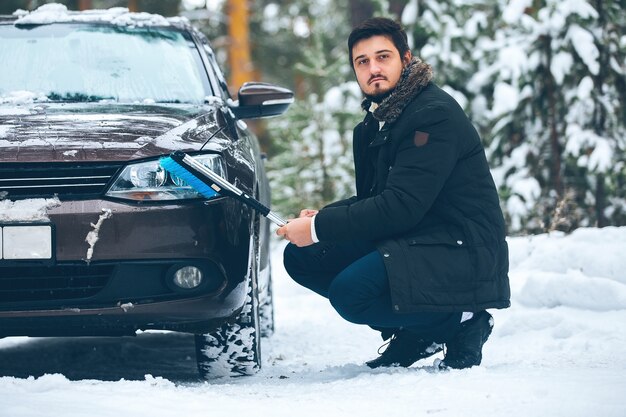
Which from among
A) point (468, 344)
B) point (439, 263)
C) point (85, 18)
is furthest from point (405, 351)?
point (85, 18)

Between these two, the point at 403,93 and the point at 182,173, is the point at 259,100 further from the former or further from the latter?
the point at 182,173

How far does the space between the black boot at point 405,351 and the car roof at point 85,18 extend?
7.51 ft

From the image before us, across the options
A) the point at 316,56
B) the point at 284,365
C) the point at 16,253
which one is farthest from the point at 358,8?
the point at 16,253

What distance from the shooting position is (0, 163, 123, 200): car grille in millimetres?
3299

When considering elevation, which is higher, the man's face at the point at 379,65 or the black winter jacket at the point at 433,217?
the man's face at the point at 379,65

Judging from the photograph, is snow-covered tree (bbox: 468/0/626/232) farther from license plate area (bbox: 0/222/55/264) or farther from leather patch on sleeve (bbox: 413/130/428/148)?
license plate area (bbox: 0/222/55/264)

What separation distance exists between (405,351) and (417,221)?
78 cm

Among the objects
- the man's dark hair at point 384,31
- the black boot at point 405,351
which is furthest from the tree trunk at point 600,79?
the man's dark hair at point 384,31

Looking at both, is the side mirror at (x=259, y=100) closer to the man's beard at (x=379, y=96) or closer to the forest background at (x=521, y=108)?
the man's beard at (x=379, y=96)

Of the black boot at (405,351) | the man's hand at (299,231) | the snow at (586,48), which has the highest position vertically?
the snow at (586,48)

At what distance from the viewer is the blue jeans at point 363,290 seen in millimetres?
3529

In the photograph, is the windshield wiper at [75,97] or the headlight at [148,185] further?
the windshield wiper at [75,97]

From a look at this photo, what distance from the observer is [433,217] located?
3.56 metres

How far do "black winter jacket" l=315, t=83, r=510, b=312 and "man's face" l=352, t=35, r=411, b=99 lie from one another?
0.54ft
